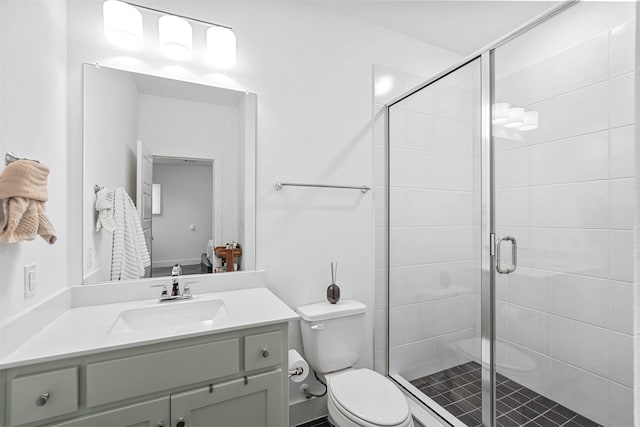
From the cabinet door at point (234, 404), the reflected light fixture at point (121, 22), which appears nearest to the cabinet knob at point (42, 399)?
the cabinet door at point (234, 404)

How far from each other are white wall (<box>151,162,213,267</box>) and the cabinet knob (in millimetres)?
708

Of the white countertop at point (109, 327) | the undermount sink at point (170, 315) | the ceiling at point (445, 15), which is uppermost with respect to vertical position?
the ceiling at point (445, 15)

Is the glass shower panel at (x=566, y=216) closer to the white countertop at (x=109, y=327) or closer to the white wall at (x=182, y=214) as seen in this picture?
the white countertop at (x=109, y=327)

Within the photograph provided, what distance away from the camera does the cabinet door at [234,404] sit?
1110 mm

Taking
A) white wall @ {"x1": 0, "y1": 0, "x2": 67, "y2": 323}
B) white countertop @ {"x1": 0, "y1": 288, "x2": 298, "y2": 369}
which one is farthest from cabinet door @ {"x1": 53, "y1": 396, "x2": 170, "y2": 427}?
white wall @ {"x1": 0, "y1": 0, "x2": 67, "y2": 323}

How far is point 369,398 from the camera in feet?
4.59

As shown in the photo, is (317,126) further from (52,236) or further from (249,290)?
(52,236)

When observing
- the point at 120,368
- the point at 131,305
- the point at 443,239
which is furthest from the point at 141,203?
the point at 443,239

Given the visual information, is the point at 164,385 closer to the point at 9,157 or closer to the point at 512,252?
the point at 9,157

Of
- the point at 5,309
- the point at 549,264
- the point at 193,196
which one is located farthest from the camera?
the point at 193,196

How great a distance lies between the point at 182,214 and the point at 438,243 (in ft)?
4.96

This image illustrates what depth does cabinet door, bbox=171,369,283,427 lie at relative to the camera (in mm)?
1110

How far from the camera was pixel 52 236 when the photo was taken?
1014mm

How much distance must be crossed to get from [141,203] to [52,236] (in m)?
0.55
